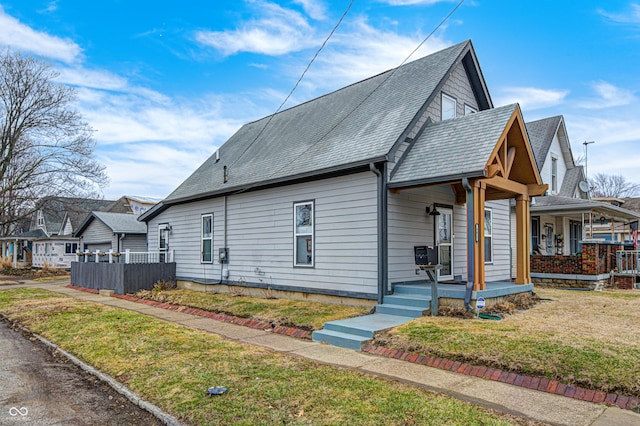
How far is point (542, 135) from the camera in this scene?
2038 cm

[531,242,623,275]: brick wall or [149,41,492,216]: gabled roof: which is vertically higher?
[149,41,492,216]: gabled roof

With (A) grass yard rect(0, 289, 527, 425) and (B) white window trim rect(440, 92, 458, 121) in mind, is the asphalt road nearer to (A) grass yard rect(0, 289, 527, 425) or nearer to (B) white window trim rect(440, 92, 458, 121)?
(A) grass yard rect(0, 289, 527, 425)

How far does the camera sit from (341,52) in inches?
445

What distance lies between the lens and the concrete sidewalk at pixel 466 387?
4.32m

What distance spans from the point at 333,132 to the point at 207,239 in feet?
19.0

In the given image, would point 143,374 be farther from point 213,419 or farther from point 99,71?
point 99,71

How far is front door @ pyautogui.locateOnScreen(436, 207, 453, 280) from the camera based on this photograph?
11.0 meters

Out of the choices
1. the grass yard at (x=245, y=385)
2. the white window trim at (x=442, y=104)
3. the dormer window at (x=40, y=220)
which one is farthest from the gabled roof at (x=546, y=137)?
the dormer window at (x=40, y=220)

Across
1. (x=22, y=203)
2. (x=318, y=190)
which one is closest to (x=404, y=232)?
(x=318, y=190)

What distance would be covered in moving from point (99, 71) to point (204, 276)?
29.6ft

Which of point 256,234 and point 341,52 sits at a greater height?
point 341,52

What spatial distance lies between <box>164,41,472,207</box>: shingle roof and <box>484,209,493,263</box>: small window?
386 cm

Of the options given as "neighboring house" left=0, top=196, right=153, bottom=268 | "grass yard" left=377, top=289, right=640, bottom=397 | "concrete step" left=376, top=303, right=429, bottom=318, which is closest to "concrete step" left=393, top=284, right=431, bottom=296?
"concrete step" left=376, top=303, right=429, bottom=318

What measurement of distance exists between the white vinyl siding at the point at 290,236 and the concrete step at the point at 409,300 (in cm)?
50
